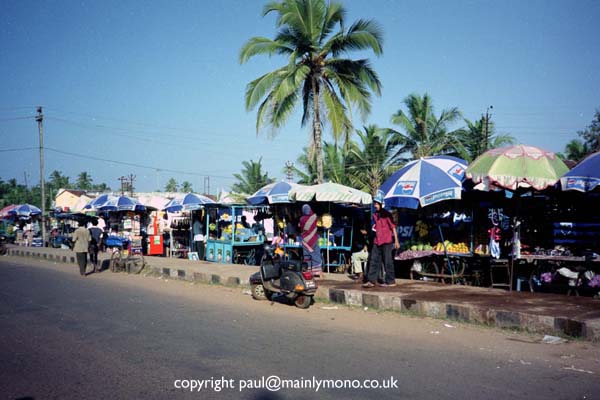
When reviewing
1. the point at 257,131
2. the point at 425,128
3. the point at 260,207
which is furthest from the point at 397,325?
the point at 425,128

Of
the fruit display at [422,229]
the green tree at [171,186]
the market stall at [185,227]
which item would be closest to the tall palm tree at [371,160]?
Result: the market stall at [185,227]

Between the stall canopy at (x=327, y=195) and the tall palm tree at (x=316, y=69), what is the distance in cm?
386

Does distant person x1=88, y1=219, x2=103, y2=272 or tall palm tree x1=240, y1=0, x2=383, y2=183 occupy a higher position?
tall palm tree x1=240, y1=0, x2=383, y2=183

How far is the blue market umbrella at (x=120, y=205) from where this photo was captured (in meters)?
22.9

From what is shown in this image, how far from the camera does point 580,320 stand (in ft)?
21.9

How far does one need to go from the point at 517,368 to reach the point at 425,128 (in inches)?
1000

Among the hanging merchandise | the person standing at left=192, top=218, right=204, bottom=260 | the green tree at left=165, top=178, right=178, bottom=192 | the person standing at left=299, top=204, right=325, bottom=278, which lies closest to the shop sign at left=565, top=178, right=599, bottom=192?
the hanging merchandise

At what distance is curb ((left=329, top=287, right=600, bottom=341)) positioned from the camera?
21.8ft

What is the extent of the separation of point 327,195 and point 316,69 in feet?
21.3

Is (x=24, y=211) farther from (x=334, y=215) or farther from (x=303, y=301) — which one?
(x=303, y=301)

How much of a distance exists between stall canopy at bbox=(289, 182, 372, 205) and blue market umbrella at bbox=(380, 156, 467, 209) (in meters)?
1.90

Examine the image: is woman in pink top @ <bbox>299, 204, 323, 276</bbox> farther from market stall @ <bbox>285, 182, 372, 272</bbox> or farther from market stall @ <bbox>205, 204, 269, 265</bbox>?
market stall @ <bbox>205, 204, 269, 265</bbox>

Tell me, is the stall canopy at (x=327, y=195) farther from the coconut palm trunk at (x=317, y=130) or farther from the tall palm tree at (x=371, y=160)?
the tall palm tree at (x=371, y=160)

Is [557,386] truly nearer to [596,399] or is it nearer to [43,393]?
[596,399]
